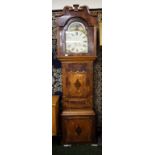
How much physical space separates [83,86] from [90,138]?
0.68 m

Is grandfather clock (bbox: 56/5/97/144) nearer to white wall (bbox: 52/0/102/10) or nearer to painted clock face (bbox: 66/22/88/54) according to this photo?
painted clock face (bbox: 66/22/88/54)

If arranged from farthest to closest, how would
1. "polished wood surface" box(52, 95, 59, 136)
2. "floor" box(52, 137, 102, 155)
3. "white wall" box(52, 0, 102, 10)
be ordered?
"white wall" box(52, 0, 102, 10) → "polished wood surface" box(52, 95, 59, 136) → "floor" box(52, 137, 102, 155)

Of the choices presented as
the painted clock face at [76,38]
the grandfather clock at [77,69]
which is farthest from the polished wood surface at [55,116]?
the painted clock face at [76,38]

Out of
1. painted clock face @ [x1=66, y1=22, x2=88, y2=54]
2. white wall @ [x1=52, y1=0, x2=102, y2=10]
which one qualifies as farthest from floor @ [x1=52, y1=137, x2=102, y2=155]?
white wall @ [x1=52, y1=0, x2=102, y2=10]

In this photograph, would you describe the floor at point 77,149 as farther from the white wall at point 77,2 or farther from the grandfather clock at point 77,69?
the white wall at point 77,2

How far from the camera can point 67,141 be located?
10.1 ft

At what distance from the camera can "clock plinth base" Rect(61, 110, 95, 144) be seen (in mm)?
3059

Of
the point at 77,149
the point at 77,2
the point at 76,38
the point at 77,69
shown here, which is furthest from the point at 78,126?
the point at 77,2

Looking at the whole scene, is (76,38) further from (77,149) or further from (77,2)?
(77,149)

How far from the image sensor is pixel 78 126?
10.1 feet
